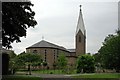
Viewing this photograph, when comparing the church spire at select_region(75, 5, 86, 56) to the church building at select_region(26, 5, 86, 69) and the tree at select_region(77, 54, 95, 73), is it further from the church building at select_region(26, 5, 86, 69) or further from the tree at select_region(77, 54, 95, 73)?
the tree at select_region(77, 54, 95, 73)

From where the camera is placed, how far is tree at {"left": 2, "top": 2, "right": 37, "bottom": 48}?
25.9m

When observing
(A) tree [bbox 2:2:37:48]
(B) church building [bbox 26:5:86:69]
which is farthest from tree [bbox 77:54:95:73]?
(B) church building [bbox 26:5:86:69]

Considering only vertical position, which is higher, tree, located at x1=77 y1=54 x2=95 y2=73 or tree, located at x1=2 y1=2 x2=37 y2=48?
tree, located at x1=2 y1=2 x2=37 y2=48

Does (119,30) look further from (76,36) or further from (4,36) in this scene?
(76,36)

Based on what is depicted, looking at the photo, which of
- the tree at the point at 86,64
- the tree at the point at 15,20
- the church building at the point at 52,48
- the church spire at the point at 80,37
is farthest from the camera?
the church building at the point at 52,48

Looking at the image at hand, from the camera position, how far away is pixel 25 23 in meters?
29.2

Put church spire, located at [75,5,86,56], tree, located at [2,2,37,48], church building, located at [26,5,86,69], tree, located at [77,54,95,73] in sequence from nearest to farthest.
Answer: tree, located at [2,2,37,48] → tree, located at [77,54,95,73] → church spire, located at [75,5,86,56] → church building, located at [26,5,86,69]

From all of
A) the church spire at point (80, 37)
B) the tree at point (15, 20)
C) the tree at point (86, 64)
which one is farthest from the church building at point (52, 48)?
the tree at point (15, 20)

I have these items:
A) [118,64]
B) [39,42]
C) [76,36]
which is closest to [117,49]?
[118,64]

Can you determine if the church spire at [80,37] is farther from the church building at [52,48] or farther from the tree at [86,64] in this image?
the tree at [86,64]

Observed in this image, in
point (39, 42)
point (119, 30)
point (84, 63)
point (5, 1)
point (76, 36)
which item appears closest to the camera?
point (5, 1)

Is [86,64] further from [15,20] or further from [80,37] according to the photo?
[80,37]

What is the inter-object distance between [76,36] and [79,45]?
4688 mm

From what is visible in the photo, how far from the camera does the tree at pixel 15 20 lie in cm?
2591
